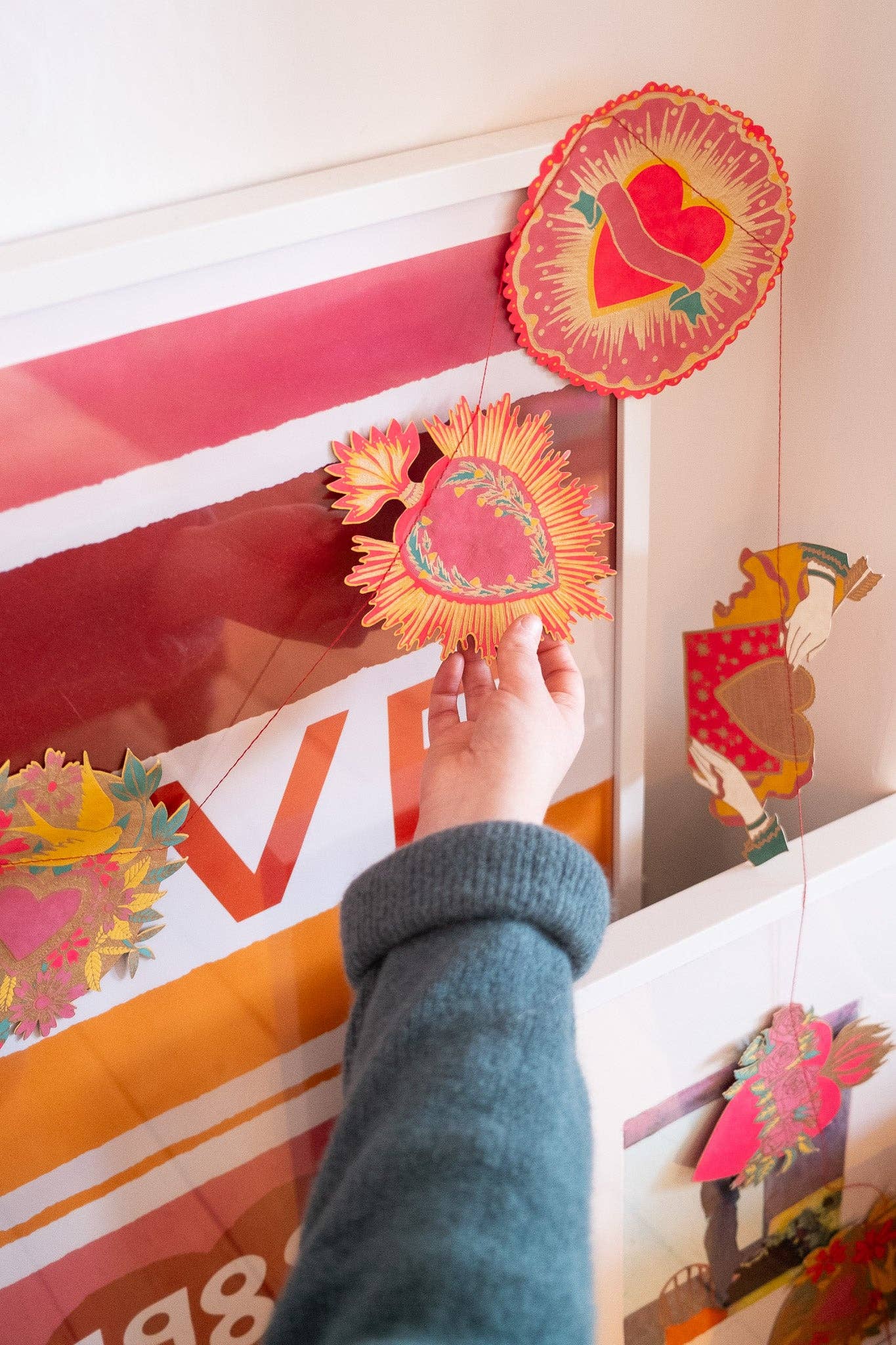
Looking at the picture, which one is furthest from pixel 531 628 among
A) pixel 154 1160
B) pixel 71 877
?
pixel 154 1160

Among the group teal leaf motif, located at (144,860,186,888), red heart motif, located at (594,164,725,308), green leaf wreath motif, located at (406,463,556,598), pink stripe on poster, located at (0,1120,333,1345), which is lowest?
pink stripe on poster, located at (0,1120,333,1345)

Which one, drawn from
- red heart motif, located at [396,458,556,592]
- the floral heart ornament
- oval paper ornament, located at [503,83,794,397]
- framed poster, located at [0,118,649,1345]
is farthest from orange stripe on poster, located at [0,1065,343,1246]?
oval paper ornament, located at [503,83,794,397]

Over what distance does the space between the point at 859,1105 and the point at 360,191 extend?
2.69ft

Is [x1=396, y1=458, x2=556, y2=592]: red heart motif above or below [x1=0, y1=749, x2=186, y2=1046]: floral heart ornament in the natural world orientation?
above

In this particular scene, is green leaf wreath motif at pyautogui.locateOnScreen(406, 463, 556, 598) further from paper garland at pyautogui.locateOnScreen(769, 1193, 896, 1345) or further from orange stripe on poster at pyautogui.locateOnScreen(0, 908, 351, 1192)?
paper garland at pyautogui.locateOnScreen(769, 1193, 896, 1345)

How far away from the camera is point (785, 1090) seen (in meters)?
0.86

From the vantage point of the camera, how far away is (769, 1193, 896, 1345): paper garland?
3.19 feet

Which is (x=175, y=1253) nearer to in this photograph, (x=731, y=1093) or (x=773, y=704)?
(x=731, y=1093)

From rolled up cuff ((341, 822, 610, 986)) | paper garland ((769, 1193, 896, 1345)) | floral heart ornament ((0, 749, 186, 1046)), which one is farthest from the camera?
paper garland ((769, 1193, 896, 1345))

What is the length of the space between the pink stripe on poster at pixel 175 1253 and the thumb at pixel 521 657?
1.32 feet

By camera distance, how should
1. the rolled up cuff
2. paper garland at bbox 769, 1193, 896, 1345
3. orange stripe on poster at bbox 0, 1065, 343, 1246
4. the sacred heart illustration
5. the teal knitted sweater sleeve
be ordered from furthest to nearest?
paper garland at bbox 769, 1193, 896, 1345 → the sacred heart illustration → orange stripe on poster at bbox 0, 1065, 343, 1246 → the rolled up cuff → the teal knitted sweater sleeve

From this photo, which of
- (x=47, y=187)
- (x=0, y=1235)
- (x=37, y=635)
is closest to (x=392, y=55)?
(x=47, y=187)

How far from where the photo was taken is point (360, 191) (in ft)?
1.72

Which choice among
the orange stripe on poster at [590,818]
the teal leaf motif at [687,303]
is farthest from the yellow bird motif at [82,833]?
the teal leaf motif at [687,303]
